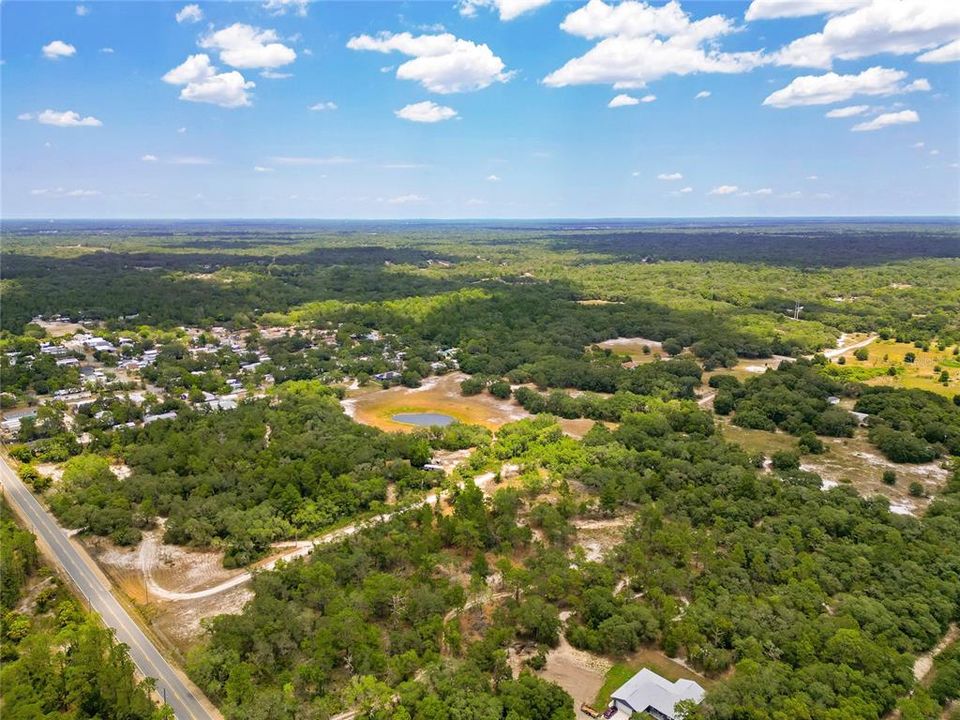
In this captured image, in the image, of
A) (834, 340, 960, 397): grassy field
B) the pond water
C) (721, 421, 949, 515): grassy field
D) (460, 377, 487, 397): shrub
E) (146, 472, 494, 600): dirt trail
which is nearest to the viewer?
(146, 472, 494, 600): dirt trail

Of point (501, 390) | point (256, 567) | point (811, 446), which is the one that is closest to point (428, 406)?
point (501, 390)

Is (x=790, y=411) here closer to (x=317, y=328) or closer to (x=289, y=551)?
(x=289, y=551)

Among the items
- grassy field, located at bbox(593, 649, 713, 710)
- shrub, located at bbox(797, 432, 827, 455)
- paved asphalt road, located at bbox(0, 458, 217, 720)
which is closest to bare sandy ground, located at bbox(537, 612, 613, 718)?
grassy field, located at bbox(593, 649, 713, 710)

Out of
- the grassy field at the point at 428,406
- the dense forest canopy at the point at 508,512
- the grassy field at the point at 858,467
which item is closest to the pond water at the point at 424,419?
the grassy field at the point at 428,406

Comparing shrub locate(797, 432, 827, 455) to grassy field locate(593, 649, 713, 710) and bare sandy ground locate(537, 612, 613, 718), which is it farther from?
bare sandy ground locate(537, 612, 613, 718)

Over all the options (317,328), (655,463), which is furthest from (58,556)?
(317,328)

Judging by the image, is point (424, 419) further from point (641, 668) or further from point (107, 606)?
point (641, 668)

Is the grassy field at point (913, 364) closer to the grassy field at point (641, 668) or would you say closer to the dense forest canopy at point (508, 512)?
the dense forest canopy at point (508, 512)
